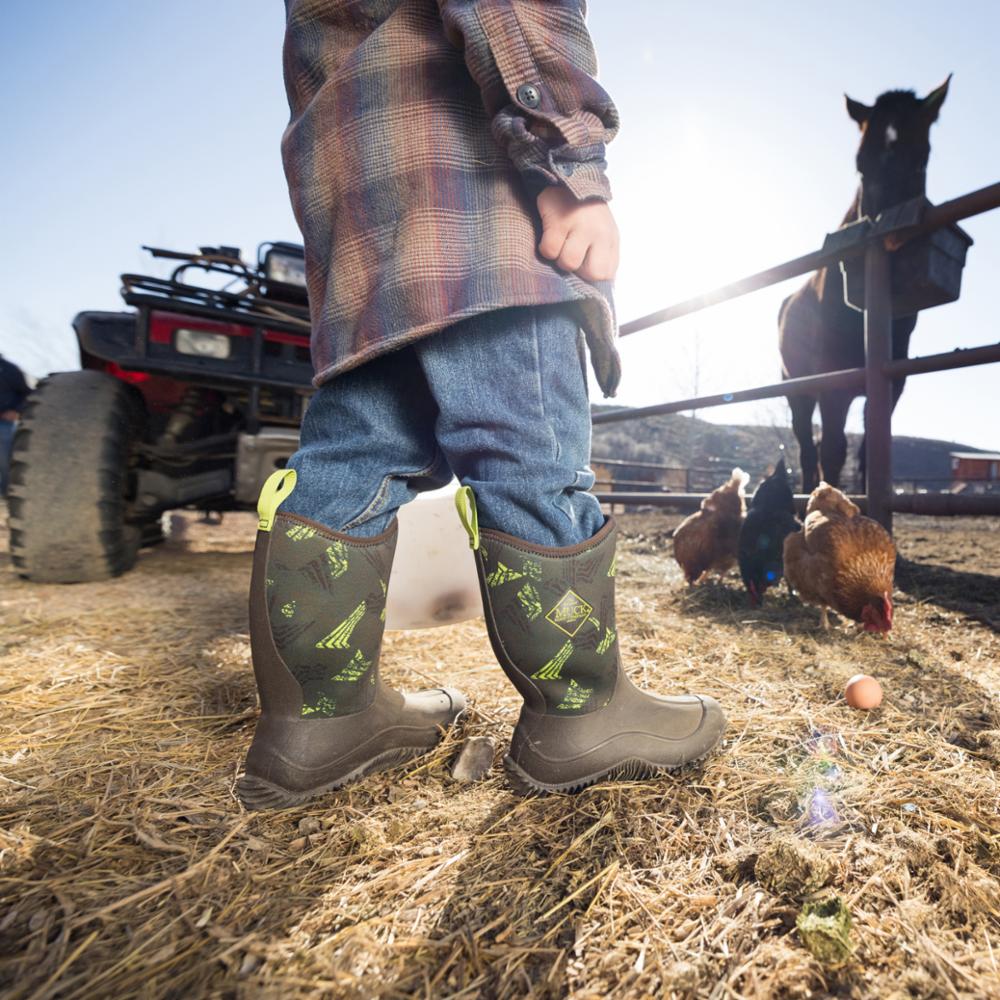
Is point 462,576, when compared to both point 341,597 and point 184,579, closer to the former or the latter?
point 341,597

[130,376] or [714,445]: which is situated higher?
[714,445]

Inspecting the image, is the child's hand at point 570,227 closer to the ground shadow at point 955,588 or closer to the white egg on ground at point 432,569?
the white egg on ground at point 432,569

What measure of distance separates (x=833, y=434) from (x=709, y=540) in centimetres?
216

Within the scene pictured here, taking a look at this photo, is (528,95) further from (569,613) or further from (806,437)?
(806,437)

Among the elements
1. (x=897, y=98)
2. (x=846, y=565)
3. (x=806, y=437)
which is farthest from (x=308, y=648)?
(x=897, y=98)

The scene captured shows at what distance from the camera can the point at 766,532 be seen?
2.13 meters

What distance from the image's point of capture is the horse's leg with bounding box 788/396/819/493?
419cm

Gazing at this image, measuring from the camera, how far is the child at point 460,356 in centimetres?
73

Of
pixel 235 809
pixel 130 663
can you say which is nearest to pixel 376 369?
pixel 235 809

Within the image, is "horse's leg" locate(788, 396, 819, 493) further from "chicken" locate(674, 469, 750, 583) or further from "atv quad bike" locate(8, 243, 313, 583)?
"atv quad bike" locate(8, 243, 313, 583)

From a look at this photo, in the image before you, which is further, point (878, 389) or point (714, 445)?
point (714, 445)

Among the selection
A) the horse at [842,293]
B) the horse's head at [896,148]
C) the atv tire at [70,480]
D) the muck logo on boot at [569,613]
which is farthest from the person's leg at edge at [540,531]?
the horse's head at [896,148]

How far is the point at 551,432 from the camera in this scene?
774 millimetres

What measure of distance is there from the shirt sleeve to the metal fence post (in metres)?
1.62
